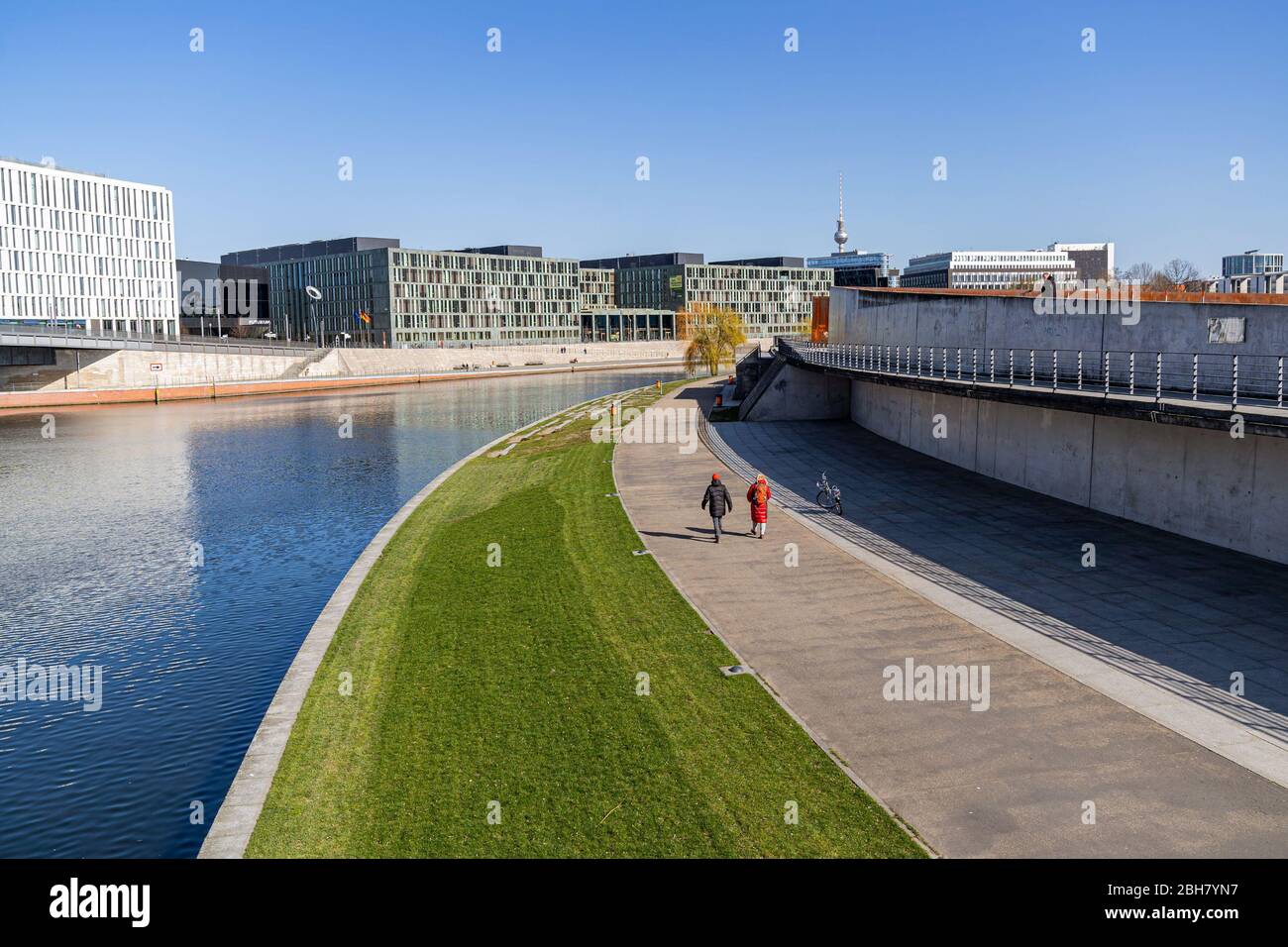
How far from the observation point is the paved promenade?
9625 mm

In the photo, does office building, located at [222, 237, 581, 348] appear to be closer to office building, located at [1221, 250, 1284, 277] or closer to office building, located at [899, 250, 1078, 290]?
office building, located at [899, 250, 1078, 290]

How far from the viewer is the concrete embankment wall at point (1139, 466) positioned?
18109 mm

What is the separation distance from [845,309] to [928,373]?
13961 mm

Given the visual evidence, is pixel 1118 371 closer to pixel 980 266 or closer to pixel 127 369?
pixel 127 369

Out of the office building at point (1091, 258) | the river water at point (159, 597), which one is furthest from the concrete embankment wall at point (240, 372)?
the office building at point (1091, 258)

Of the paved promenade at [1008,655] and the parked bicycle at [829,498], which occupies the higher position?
the parked bicycle at [829,498]

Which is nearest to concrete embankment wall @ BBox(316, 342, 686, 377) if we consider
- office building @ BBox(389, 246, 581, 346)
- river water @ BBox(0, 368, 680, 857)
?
office building @ BBox(389, 246, 581, 346)

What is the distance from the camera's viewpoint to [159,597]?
2092 cm

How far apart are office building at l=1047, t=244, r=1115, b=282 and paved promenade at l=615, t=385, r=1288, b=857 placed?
3822 inches

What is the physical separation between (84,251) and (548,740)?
102015 millimetres

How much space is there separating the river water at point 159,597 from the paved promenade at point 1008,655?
7.71 metres

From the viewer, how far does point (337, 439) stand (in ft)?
164

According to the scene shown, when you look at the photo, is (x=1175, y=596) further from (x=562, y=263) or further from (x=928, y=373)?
(x=562, y=263)

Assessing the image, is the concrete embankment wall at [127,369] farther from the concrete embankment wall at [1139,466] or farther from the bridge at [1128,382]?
the concrete embankment wall at [1139,466]
